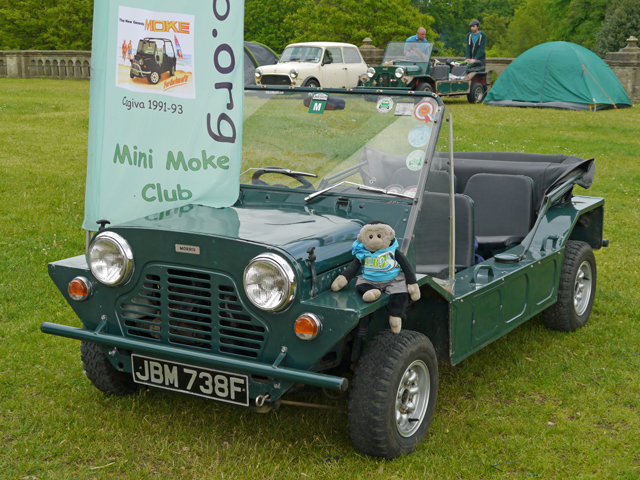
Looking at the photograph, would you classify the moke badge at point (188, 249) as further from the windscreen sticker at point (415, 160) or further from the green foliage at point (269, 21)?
the green foliage at point (269, 21)

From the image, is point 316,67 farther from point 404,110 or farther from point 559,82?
point 404,110

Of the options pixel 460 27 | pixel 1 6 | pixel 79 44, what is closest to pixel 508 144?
pixel 79 44

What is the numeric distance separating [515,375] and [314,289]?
1992 mm

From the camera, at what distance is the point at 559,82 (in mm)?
21188

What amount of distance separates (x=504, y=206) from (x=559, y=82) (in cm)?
1718

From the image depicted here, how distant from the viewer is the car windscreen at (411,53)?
898 inches

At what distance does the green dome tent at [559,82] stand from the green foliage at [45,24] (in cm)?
2980

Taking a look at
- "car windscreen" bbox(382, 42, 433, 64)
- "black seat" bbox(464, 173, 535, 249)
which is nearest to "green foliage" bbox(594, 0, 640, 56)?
"car windscreen" bbox(382, 42, 433, 64)

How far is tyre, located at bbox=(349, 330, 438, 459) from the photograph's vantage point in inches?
136

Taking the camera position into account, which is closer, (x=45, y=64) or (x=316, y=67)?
(x=316, y=67)

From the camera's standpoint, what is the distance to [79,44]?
44.3m

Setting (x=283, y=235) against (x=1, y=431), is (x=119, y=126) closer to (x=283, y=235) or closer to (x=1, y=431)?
(x=283, y=235)

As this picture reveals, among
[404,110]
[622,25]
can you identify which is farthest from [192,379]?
[622,25]

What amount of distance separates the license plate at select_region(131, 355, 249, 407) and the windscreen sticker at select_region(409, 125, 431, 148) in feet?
5.37
